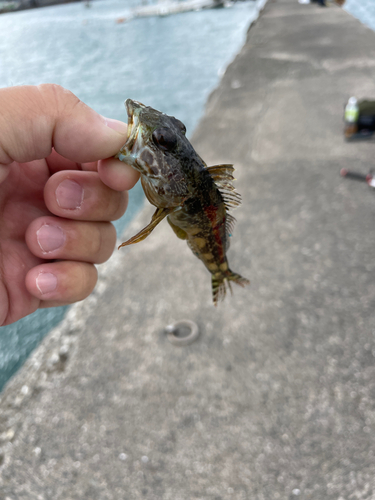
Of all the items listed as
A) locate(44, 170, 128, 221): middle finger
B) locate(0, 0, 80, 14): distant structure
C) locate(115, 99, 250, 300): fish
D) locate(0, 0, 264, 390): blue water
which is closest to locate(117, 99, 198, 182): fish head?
locate(115, 99, 250, 300): fish

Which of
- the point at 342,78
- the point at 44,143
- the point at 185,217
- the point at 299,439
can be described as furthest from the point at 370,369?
the point at 342,78

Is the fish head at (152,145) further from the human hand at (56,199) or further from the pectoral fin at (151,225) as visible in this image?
the pectoral fin at (151,225)

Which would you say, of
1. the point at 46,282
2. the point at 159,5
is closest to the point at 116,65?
the point at 46,282

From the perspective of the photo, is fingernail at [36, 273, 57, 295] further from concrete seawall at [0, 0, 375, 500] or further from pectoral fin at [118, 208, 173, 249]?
concrete seawall at [0, 0, 375, 500]

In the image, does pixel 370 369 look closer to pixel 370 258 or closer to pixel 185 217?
pixel 370 258

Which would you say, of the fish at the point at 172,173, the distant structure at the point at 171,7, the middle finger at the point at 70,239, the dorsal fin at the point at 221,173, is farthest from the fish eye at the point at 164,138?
the distant structure at the point at 171,7

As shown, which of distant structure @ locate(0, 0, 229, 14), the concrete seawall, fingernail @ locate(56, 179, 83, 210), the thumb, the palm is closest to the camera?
the thumb
